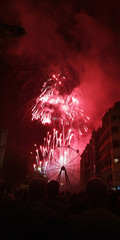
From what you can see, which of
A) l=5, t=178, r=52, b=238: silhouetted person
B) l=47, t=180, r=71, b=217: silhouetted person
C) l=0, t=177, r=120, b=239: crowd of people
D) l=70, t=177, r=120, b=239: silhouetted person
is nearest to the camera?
l=0, t=177, r=120, b=239: crowd of people

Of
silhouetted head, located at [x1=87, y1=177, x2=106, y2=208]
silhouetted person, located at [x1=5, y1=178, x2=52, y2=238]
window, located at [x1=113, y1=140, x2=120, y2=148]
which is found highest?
window, located at [x1=113, y1=140, x2=120, y2=148]

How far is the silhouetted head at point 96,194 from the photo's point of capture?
2.68 m

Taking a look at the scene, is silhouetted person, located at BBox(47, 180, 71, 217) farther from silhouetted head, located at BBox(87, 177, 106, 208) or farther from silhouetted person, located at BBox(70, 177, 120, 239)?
silhouetted person, located at BBox(70, 177, 120, 239)

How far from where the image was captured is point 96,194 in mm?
2766

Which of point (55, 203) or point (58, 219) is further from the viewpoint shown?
point (55, 203)

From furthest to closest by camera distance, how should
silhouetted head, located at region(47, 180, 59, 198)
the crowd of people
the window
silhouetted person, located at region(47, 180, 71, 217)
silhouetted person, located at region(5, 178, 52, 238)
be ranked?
the window, silhouetted head, located at region(47, 180, 59, 198), silhouetted person, located at region(47, 180, 71, 217), silhouetted person, located at region(5, 178, 52, 238), the crowd of people

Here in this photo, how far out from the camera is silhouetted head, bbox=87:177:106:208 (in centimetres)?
268

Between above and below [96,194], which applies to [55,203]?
below

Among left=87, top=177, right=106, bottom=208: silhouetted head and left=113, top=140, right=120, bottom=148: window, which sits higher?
left=113, top=140, right=120, bottom=148: window

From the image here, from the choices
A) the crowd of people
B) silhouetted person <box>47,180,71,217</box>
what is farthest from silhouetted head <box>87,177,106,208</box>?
silhouetted person <box>47,180,71,217</box>

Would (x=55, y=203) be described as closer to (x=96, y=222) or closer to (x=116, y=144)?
(x=96, y=222)

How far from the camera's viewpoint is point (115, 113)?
179 feet

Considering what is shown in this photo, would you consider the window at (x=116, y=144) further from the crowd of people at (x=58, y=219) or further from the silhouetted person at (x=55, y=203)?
the crowd of people at (x=58, y=219)

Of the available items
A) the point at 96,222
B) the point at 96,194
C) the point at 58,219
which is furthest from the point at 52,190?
the point at 58,219
